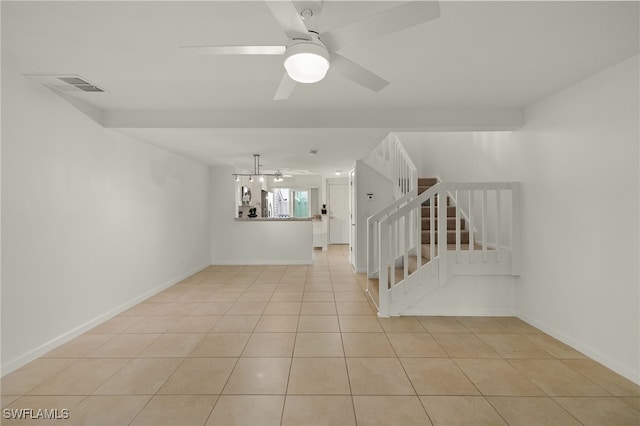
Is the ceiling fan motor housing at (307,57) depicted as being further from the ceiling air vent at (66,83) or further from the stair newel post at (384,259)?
the stair newel post at (384,259)

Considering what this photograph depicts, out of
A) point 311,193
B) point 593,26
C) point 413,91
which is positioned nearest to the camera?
point 593,26

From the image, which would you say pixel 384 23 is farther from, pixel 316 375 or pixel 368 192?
pixel 368 192

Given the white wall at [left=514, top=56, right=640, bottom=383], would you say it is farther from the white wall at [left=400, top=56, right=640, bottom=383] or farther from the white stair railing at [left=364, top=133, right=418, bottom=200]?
the white stair railing at [left=364, top=133, right=418, bottom=200]

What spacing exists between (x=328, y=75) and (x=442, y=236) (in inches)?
85.6

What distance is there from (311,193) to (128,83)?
24.2ft

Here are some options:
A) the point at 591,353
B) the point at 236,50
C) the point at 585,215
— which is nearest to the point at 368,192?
the point at 585,215

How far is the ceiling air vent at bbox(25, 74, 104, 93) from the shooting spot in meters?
2.45

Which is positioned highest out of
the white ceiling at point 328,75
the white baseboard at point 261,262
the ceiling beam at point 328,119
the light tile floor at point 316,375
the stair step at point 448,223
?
the white ceiling at point 328,75

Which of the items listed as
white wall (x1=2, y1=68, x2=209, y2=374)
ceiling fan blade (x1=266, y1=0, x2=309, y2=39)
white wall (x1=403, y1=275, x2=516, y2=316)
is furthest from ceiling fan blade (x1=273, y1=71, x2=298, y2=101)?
white wall (x1=403, y1=275, x2=516, y2=316)

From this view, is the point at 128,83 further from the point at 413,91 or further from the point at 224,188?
the point at 224,188

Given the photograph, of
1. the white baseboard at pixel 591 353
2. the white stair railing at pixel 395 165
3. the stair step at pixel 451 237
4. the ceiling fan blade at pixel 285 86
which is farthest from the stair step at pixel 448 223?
the ceiling fan blade at pixel 285 86

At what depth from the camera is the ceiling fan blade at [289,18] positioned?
118 centimetres

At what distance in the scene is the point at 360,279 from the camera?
5.41m

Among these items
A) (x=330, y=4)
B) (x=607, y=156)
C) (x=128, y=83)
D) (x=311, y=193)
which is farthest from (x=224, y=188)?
(x=607, y=156)
